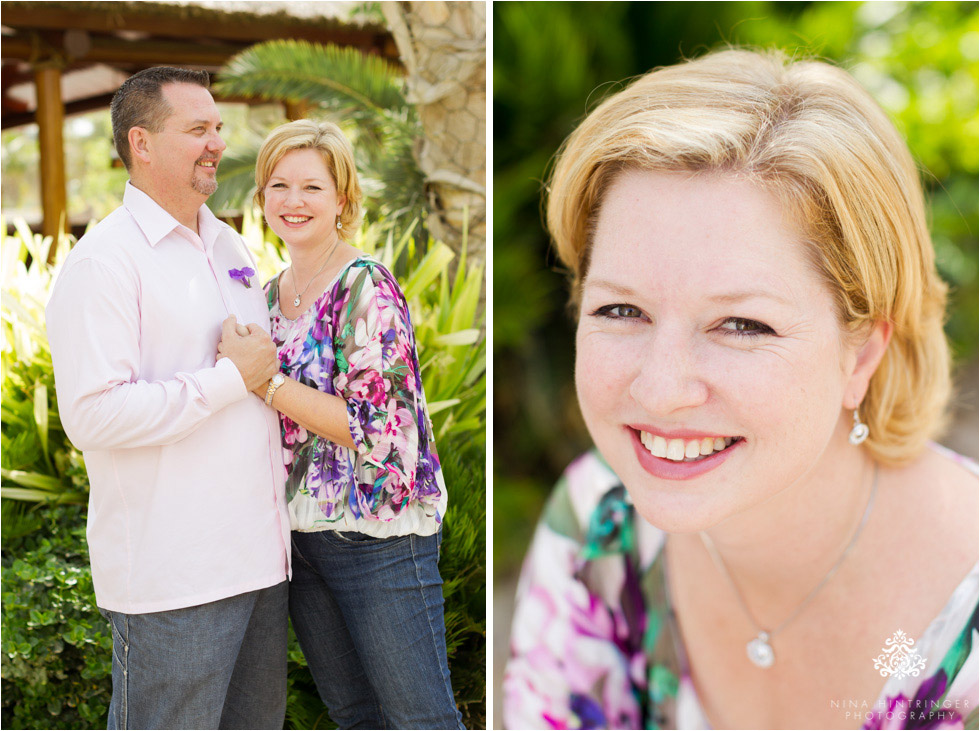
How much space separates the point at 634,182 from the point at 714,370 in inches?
17.9

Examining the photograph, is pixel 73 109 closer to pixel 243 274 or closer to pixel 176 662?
pixel 243 274

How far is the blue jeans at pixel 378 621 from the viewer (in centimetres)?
203

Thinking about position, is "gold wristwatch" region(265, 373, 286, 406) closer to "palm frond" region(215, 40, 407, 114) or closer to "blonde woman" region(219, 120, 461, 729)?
"blonde woman" region(219, 120, 461, 729)

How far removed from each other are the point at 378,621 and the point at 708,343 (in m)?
1.19

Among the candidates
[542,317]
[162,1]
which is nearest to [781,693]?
[542,317]

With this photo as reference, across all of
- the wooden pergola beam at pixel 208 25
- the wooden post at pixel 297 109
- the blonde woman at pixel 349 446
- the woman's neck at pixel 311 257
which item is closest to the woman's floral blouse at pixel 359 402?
the blonde woman at pixel 349 446

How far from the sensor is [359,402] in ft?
6.35

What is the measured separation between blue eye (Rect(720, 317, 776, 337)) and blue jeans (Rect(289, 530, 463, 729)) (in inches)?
41.5

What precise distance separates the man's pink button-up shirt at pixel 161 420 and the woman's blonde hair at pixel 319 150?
26cm

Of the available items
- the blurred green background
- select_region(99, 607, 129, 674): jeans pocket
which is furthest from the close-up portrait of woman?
the blurred green background

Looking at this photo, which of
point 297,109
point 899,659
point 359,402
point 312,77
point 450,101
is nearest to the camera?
point 899,659

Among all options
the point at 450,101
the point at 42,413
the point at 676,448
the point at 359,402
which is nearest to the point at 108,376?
the point at 359,402

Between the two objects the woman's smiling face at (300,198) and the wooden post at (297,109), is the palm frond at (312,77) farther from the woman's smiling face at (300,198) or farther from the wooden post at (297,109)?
the woman's smiling face at (300,198)

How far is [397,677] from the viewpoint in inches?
80.9
